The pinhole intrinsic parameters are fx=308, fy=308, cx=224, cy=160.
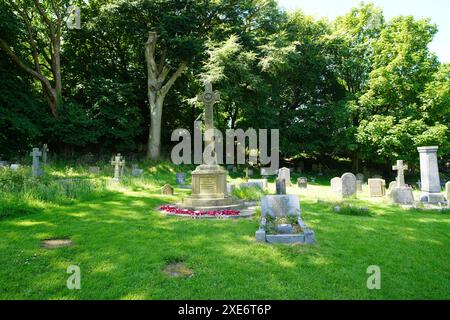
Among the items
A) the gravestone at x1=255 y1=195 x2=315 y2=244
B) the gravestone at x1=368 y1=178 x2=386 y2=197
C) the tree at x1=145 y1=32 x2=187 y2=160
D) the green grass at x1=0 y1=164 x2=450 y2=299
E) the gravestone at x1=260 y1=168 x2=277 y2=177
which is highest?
the tree at x1=145 y1=32 x2=187 y2=160

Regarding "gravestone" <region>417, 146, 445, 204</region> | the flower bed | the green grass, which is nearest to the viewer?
the green grass

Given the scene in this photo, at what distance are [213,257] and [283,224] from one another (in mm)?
2104

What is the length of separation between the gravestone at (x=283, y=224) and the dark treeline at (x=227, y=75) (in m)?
14.9

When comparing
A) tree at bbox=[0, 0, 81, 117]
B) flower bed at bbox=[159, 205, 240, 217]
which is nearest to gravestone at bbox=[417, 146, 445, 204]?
flower bed at bbox=[159, 205, 240, 217]

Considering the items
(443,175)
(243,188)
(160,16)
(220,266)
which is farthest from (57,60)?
(443,175)

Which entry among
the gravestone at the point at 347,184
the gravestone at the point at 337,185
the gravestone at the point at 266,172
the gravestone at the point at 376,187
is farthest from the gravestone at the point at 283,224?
the gravestone at the point at 266,172

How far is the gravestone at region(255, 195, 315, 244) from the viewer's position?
6.18 m

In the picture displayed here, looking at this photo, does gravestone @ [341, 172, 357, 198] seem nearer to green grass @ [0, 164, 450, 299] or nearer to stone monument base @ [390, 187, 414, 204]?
stone monument base @ [390, 187, 414, 204]

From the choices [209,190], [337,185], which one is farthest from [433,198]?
[209,190]

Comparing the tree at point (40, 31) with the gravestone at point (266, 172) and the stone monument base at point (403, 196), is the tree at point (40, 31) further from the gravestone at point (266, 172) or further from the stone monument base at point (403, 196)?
the stone monument base at point (403, 196)

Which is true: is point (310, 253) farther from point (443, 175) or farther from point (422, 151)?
point (443, 175)

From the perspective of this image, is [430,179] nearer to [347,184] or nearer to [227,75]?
[347,184]

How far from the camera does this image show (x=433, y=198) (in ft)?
38.1

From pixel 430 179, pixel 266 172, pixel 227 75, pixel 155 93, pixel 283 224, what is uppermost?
pixel 227 75
